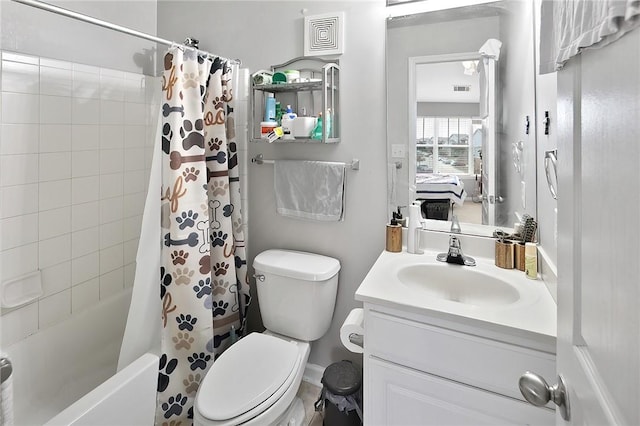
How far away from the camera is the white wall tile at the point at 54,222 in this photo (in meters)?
1.59

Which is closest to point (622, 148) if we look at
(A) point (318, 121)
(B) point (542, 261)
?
(B) point (542, 261)

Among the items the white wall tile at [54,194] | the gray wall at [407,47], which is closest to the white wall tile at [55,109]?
the white wall tile at [54,194]

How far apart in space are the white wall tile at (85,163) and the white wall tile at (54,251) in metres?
0.31

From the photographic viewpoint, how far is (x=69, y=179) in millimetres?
1684

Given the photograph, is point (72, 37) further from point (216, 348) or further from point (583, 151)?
point (583, 151)

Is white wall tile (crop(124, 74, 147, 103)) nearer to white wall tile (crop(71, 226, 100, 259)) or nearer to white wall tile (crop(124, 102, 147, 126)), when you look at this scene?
white wall tile (crop(124, 102, 147, 126))

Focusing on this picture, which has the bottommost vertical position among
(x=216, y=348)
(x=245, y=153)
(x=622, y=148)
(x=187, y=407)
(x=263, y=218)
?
(x=187, y=407)

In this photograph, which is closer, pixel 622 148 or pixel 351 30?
pixel 622 148

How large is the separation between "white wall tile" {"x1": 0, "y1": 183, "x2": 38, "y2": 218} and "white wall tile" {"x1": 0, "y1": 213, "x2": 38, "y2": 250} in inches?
1.0

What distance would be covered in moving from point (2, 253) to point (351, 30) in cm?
182

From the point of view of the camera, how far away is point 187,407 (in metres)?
1.63

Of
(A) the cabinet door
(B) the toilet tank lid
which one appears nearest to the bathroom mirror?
(B) the toilet tank lid

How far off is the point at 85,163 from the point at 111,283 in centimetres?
65

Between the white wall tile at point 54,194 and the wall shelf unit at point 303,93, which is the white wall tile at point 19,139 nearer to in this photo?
the white wall tile at point 54,194
